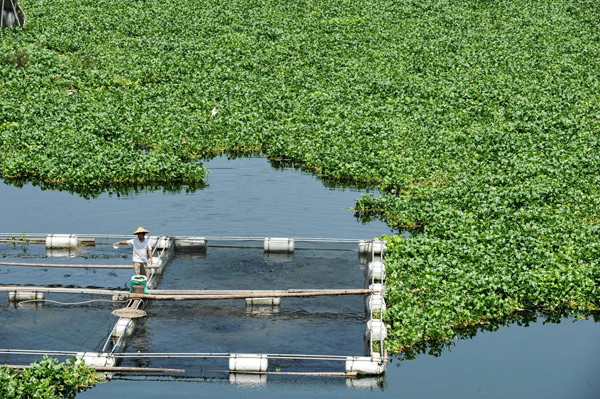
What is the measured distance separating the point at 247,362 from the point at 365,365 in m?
2.70

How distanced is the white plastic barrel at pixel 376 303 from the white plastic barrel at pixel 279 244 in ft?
14.3

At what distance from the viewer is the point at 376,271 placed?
2600 cm

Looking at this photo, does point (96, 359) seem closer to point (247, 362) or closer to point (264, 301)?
point (247, 362)

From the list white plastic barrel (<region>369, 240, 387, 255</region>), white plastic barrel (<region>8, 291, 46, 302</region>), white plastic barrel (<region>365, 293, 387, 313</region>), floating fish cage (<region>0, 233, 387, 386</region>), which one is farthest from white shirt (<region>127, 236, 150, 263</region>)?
white plastic barrel (<region>369, 240, 387, 255</region>)

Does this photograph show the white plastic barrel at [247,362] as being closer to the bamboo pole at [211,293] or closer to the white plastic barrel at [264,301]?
the bamboo pole at [211,293]

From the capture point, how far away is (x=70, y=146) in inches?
1459

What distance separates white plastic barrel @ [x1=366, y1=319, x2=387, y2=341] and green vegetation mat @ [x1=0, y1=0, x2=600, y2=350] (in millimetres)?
609

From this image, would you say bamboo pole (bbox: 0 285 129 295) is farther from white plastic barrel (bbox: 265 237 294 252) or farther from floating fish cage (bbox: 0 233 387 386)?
white plastic barrel (bbox: 265 237 294 252)

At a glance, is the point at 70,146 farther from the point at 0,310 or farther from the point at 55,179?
the point at 0,310

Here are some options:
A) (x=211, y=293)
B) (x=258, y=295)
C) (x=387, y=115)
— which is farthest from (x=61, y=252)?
(x=387, y=115)

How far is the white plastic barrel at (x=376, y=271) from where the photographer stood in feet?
85.1

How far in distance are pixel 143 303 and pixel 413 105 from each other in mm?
21740

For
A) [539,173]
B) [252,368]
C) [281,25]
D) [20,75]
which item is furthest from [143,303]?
[281,25]

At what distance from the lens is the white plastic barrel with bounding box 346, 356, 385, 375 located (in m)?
21.5
